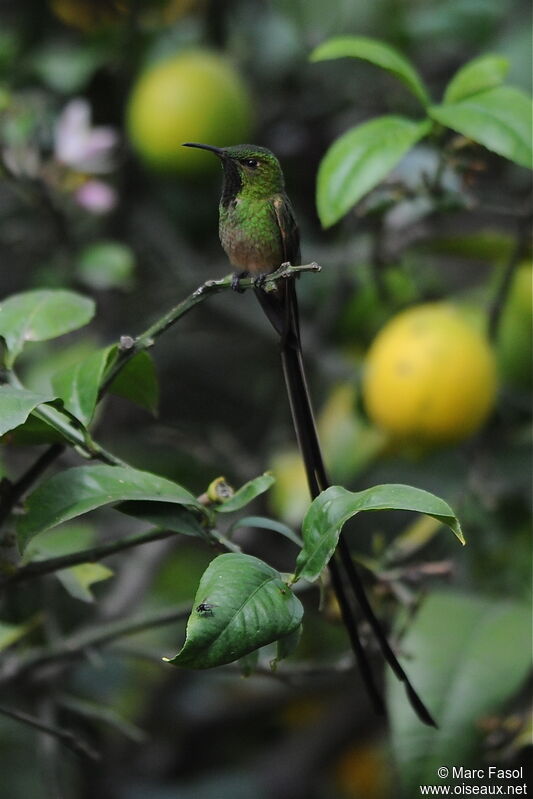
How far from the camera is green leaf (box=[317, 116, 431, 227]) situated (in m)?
0.87

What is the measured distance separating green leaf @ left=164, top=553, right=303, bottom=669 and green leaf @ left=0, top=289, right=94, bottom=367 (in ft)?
0.80

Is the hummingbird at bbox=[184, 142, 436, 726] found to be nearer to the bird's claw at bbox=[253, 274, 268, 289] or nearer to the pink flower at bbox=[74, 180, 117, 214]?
the bird's claw at bbox=[253, 274, 268, 289]

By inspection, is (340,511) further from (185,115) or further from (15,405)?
(185,115)

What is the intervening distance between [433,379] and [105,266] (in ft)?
1.59

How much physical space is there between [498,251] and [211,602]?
105 centimetres

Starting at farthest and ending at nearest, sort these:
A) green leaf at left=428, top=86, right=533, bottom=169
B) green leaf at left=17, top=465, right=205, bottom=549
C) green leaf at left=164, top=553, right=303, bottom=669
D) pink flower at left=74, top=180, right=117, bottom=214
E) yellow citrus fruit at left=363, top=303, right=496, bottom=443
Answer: pink flower at left=74, top=180, right=117, bottom=214 → yellow citrus fruit at left=363, top=303, right=496, bottom=443 → green leaf at left=428, top=86, right=533, bottom=169 → green leaf at left=17, top=465, right=205, bottom=549 → green leaf at left=164, top=553, right=303, bottom=669

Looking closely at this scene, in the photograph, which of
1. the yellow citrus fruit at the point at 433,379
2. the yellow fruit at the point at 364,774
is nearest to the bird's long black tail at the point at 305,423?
the yellow citrus fruit at the point at 433,379

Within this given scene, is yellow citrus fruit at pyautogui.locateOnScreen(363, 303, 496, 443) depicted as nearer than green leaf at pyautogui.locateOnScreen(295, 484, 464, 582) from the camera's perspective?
No

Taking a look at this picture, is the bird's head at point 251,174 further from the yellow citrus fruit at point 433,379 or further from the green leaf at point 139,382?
the yellow citrus fruit at point 433,379

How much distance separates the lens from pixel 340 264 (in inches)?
59.9

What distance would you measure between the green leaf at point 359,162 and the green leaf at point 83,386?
262 millimetres

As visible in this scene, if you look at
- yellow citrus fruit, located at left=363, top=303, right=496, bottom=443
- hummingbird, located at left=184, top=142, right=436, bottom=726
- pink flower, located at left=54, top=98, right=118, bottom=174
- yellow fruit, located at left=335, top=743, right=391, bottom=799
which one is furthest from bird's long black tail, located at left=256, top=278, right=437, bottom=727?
yellow fruit, located at left=335, top=743, right=391, bottom=799

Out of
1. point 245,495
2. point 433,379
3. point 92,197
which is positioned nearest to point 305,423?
point 245,495

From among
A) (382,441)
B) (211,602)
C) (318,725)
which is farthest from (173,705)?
(211,602)
